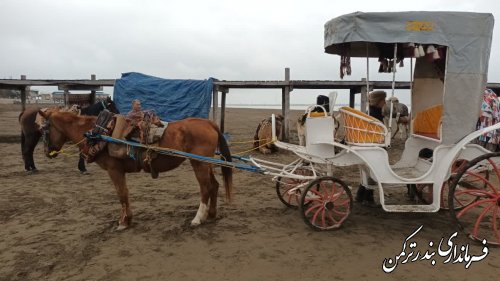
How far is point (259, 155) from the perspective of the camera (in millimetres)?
11508

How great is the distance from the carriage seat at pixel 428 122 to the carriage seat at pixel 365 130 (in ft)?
3.69

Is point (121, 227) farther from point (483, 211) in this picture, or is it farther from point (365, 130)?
point (483, 211)

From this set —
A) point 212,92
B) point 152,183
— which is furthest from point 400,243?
point 212,92

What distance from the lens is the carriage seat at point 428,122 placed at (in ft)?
18.0

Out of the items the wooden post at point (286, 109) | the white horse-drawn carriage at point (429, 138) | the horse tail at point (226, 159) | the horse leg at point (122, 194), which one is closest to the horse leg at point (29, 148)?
the horse leg at point (122, 194)

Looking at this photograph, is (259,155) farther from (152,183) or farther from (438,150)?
(438,150)

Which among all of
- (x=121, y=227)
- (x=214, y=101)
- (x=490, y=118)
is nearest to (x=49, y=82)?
(x=214, y=101)

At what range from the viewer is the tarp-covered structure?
4.29 m

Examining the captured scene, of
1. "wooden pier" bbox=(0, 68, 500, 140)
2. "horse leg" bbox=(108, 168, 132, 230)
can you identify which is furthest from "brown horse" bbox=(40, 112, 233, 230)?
"wooden pier" bbox=(0, 68, 500, 140)

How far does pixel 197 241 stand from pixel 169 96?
9135mm

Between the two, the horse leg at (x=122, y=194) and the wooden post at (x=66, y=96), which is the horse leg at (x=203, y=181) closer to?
the horse leg at (x=122, y=194)

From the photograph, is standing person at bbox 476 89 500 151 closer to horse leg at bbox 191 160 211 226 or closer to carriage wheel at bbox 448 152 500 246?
carriage wheel at bbox 448 152 500 246

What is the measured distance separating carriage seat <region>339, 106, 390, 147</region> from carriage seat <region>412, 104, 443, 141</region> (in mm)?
1123

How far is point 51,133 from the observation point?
515cm
